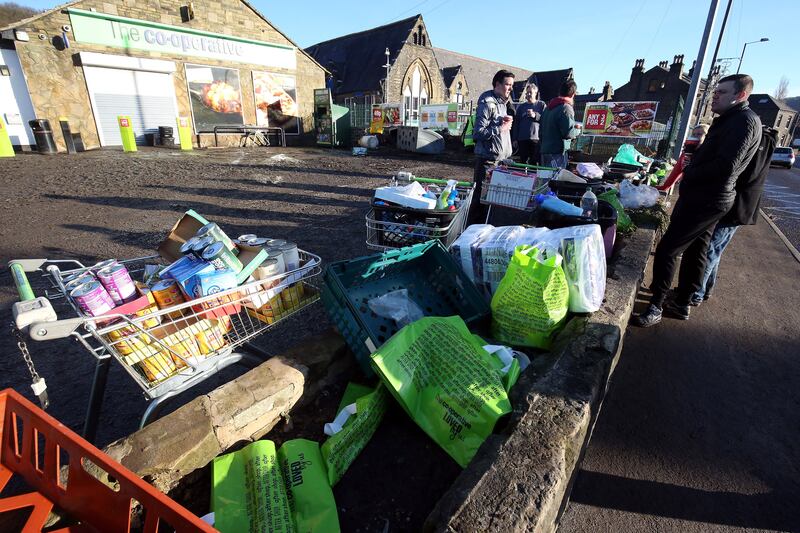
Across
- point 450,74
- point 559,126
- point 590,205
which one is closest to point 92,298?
point 590,205

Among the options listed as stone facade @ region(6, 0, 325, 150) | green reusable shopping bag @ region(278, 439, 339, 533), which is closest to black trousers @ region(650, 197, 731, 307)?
green reusable shopping bag @ region(278, 439, 339, 533)

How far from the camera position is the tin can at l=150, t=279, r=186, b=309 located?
1917 mm

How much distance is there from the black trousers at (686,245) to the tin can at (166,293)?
4.08m

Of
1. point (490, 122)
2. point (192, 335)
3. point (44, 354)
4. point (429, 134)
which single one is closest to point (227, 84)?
point (429, 134)

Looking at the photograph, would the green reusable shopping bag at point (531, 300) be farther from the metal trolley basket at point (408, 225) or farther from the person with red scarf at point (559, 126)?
the person with red scarf at point (559, 126)

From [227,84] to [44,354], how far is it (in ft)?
64.1

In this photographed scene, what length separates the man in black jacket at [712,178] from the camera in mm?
3307

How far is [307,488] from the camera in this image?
1744mm

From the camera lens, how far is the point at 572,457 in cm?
177

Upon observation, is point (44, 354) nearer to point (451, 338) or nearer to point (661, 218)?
point (451, 338)

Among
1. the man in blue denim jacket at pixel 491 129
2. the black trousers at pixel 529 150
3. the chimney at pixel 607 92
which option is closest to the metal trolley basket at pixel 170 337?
the man in blue denim jacket at pixel 491 129

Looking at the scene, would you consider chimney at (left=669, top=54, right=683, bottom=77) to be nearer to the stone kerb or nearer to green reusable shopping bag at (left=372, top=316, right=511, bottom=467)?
the stone kerb

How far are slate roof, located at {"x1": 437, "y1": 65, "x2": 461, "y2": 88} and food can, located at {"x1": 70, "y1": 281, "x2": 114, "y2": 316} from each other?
43.1 meters

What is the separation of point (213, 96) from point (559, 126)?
18087 mm
